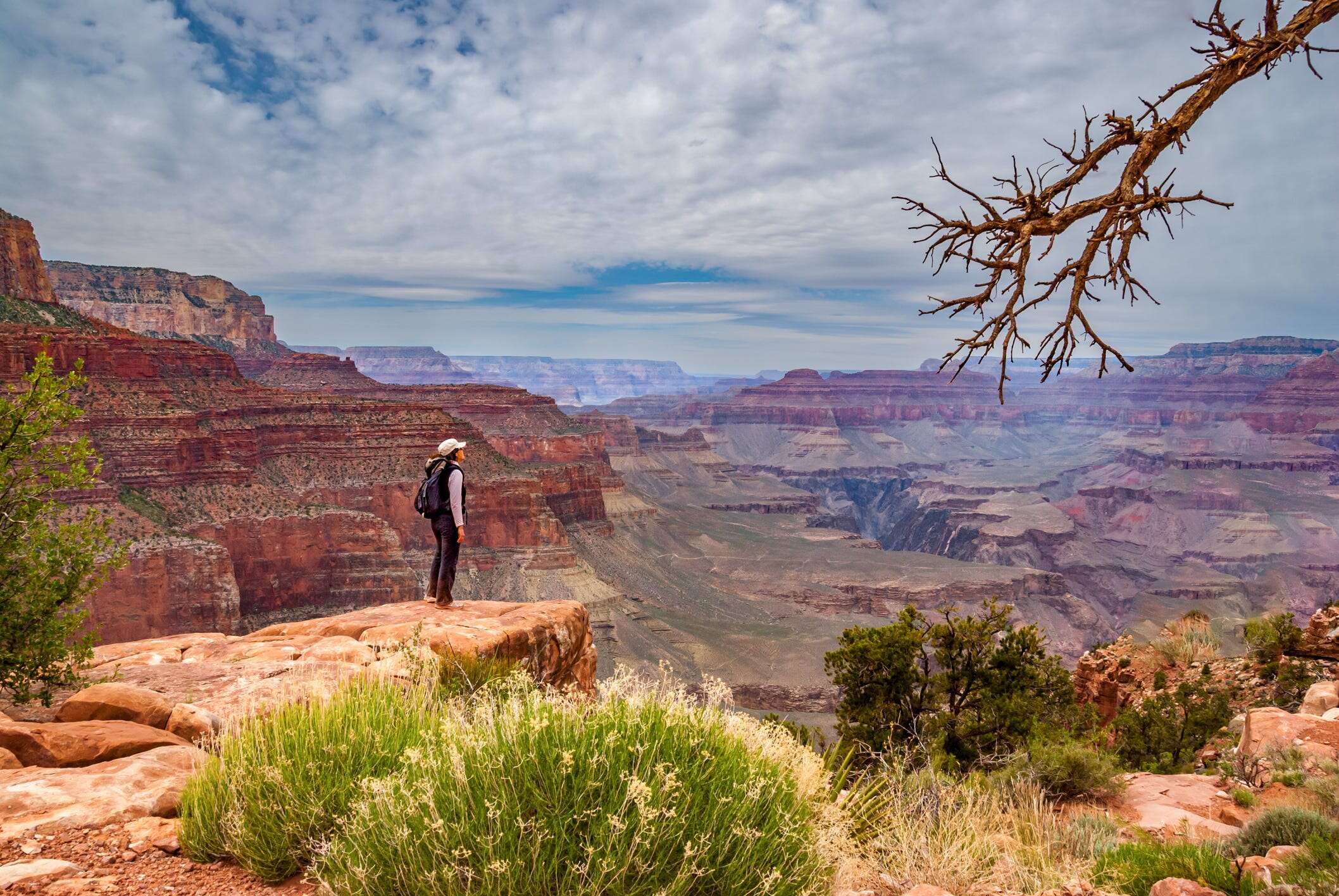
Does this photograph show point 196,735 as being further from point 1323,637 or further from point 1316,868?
point 1323,637

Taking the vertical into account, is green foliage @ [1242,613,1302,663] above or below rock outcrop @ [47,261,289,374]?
below

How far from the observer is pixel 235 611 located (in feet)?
144

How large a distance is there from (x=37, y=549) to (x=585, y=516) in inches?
3482

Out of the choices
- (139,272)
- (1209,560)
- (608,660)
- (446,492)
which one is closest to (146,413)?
(608,660)

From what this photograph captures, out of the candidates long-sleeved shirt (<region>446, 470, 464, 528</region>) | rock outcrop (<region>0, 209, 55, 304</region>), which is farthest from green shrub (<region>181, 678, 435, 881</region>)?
rock outcrop (<region>0, 209, 55, 304</region>)

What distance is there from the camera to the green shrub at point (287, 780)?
439 cm

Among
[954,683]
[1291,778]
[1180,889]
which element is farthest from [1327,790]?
[954,683]

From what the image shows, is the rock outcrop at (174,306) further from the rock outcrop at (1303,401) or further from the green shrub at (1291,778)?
the rock outcrop at (1303,401)

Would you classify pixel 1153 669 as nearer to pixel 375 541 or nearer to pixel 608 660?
pixel 608 660

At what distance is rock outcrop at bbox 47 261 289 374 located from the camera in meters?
97.2

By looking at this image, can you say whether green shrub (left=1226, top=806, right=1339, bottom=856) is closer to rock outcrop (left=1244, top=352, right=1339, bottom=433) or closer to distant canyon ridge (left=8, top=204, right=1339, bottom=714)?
distant canyon ridge (left=8, top=204, right=1339, bottom=714)

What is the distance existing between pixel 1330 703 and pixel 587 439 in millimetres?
110838

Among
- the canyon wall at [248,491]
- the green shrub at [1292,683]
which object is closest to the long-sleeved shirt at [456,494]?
the green shrub at [1292,683]

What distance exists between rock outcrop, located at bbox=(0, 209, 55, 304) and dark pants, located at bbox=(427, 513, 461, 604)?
199ft
